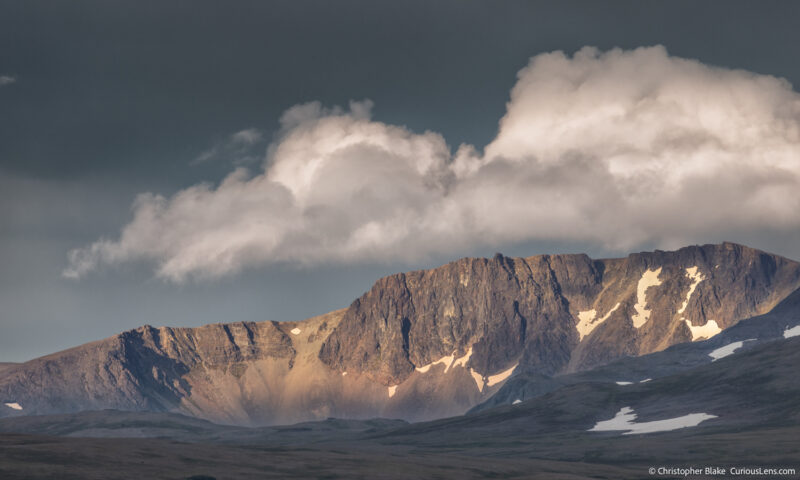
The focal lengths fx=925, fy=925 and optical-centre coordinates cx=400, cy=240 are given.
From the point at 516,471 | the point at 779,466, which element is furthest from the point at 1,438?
the point at 779,466

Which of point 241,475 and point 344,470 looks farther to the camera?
point 344,470

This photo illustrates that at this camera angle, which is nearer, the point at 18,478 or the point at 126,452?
the point at 18,478

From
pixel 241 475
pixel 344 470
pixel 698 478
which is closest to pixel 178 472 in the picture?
pixel 241 475

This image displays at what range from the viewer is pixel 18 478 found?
125 metres

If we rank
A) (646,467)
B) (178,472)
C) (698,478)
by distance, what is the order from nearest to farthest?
(178,472), (698,478), (646,467)

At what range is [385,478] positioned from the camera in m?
158

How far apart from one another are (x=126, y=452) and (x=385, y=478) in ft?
157

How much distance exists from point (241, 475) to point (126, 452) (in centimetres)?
2696

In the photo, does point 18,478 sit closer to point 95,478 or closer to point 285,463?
point 95,478

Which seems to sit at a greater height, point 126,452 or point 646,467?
point 126,452

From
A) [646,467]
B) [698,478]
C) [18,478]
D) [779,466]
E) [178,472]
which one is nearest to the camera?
[18,478]

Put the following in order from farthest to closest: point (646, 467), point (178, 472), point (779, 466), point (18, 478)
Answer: point (646, 467) < point (779, 466) < point (178, 472) < point (18, 478)

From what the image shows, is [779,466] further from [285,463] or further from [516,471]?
[285,463]

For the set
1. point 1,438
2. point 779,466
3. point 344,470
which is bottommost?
point 779,466
